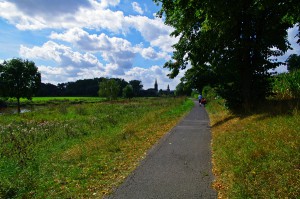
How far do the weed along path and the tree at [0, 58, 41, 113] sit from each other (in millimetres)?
50022

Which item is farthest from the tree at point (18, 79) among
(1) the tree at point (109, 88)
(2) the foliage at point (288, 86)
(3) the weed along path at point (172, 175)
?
(3) the weed along path at point (172, 175)

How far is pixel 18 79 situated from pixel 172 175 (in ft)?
181

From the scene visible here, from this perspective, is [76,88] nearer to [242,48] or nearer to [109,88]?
[109,88]

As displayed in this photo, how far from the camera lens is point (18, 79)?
57.3m

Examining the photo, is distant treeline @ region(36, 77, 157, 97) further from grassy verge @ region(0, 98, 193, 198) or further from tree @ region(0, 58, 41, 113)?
grassy verge @ region(0, 98, 193, 198)

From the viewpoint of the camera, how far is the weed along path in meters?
6.90

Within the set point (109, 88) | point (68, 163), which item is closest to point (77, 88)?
point (109, 88)

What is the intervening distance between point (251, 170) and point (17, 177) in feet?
19.7

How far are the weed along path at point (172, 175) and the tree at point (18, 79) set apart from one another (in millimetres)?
50022

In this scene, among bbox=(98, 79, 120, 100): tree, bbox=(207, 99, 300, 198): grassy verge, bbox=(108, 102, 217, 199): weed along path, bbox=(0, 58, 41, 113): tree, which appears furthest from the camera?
bbox=(98, 79, 120, 100): tree

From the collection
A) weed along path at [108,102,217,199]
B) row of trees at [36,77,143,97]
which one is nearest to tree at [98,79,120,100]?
row of trees at [36,77,143,97]

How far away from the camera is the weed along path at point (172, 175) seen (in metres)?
6.90

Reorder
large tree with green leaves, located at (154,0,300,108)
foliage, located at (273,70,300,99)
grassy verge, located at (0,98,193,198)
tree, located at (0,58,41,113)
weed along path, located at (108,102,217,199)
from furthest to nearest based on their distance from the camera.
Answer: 1. tree, located at (0,58,41,113)
2. foliage, located at (273,70,300,99)
3. large tree with green leaves, located at (154,0,300,108)
4. grassy verge, located at (0,98,193,198)
5. weed along path, located at (108,102,217,199)

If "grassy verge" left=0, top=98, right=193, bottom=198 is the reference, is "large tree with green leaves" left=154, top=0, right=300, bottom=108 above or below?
above
